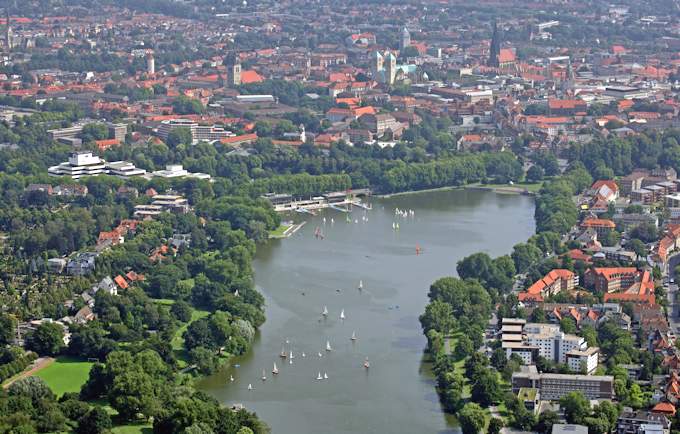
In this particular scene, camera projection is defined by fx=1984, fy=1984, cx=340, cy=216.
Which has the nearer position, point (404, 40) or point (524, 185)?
point (524, 185)

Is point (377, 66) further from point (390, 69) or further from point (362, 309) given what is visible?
point (362, 309)

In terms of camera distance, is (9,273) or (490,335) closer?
(490,335)

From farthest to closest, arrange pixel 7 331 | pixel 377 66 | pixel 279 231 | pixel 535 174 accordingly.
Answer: pixel 377 66 → pixel 535 174 → pixel 279 231 → pixel 7 331

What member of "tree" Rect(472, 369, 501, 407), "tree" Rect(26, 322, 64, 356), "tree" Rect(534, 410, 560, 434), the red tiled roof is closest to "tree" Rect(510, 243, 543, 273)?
the red tiled roof

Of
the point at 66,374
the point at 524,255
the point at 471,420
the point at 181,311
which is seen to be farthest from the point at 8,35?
the point at 471,420

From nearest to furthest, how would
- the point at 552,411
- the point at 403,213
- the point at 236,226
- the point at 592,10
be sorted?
the point at 552,411
the point at 236,226
the point at 403,213
the point at 592,10

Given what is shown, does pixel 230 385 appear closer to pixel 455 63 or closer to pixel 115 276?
pixel 115 276

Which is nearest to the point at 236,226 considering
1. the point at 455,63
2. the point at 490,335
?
the point at 490,335
